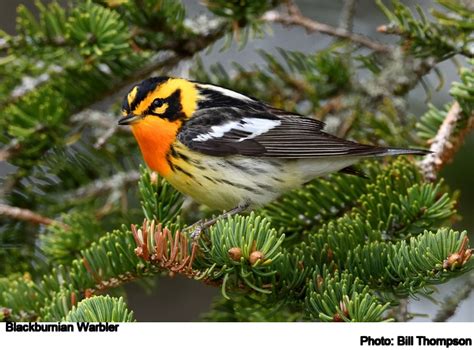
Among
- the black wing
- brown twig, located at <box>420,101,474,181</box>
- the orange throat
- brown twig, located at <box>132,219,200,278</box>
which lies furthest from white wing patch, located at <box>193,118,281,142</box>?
brown twig, located at <box>132,219,200,278</box>

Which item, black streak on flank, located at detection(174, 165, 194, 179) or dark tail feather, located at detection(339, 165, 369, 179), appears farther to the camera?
black streak on flank, located at detection(174, 165, 194, 179)

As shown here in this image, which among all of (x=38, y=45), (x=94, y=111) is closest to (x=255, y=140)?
(x=94, y=111)

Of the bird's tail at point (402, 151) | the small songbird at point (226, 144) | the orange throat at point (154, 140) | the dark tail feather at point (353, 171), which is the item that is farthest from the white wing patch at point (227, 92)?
the bird's tail at point (402, 151)

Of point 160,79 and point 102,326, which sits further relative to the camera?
point 160,79

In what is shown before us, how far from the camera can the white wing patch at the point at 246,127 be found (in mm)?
2770

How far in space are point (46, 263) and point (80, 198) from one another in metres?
0.38

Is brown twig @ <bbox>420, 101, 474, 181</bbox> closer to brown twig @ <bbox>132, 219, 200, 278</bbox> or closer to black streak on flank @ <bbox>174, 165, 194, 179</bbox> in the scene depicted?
black streak on flank @ <bbox>174, 165, 194, 179</bbox>

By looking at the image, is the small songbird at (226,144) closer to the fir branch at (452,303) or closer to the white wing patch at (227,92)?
the white wing patch at (227,92)

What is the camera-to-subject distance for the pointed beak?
2.64 meters

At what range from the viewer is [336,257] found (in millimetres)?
2051

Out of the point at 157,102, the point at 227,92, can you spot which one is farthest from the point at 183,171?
the point at 227,92

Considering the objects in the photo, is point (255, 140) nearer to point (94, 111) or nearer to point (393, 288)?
point (94, 111)

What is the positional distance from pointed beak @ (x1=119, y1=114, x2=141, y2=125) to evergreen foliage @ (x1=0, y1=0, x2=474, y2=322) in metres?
0.07

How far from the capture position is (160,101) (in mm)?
2803
